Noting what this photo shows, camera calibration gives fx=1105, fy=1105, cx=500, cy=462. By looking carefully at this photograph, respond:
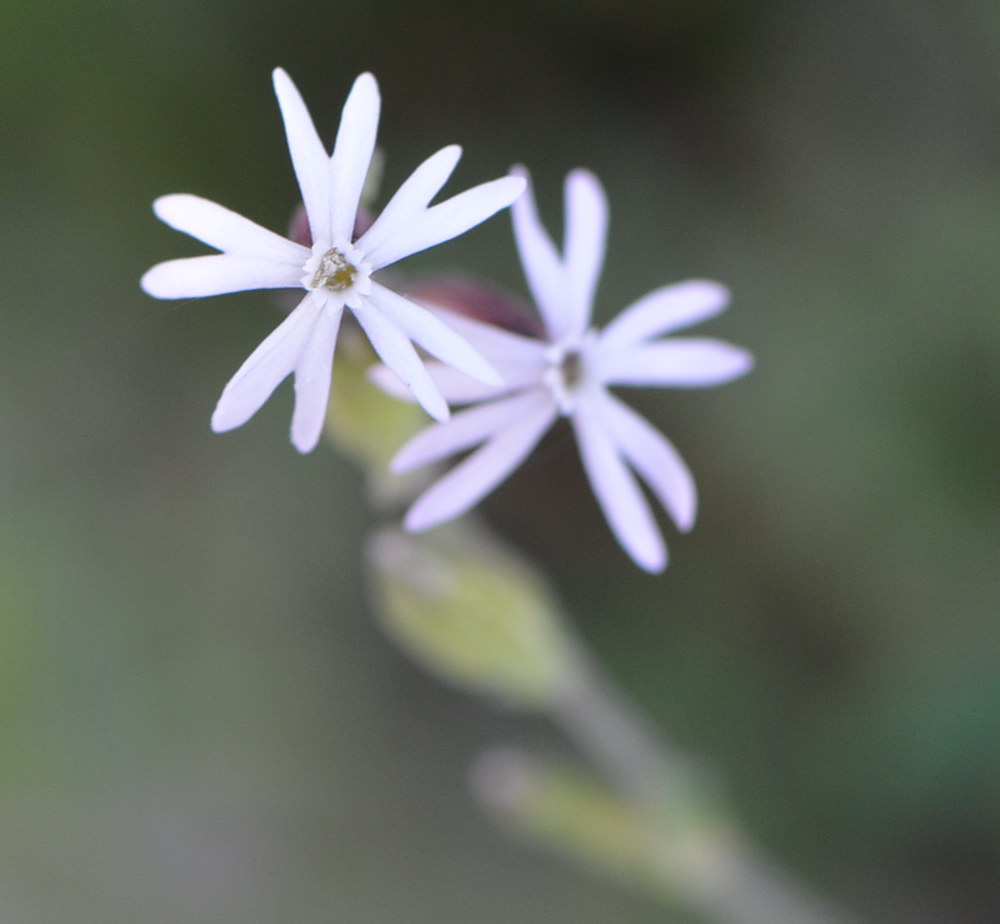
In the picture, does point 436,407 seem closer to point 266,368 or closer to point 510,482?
point 266,368

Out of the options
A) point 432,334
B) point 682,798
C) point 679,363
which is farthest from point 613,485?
point 682,798

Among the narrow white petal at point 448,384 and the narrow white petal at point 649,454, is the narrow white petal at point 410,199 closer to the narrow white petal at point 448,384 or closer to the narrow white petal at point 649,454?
the narrow white petal at point 448,384

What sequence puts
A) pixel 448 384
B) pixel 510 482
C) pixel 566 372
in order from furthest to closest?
pixel 510 482 < pixel 566 372 < pixel 448 384

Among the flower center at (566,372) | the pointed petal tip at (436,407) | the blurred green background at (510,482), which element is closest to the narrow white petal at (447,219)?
the pointed petal tip at (436,407)

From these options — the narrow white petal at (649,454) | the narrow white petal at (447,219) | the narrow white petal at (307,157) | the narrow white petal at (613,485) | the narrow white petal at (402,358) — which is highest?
the narrow white petal at (649,454)

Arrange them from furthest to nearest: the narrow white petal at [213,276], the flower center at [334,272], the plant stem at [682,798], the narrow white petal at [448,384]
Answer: the plant stem at [682,798] → the narrow white petal at [448,384] → the flower center at [334,272] → the narrow white petal at [213,276]

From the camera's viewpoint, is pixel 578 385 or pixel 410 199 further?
pixel 578 385

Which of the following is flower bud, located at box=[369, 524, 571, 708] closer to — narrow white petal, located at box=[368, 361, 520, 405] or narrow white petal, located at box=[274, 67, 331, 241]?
narrow white petal, located at box=[368, 361, 520, 405]
